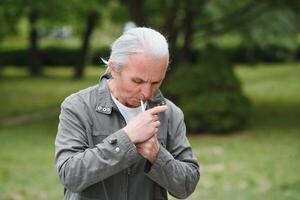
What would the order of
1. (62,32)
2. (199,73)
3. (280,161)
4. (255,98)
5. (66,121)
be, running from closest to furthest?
1. (66,121)
2. (280,161)
3. (199,73)
4. (255,98)
5. (62,32)

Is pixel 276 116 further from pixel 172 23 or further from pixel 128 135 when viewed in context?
pixel 128 135

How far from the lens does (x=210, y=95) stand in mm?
13844

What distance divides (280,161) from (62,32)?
4543 centimetres

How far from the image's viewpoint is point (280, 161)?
1030cm

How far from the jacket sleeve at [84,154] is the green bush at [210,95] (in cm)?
1110

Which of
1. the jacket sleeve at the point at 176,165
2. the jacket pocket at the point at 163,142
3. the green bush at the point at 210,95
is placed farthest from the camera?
the green bush at the point at 210,95

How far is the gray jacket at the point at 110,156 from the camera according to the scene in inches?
91.8

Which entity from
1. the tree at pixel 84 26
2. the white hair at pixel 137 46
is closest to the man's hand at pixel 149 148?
the white hair at pixel 137 46

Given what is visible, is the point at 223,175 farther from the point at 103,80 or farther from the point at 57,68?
the point at 57,68

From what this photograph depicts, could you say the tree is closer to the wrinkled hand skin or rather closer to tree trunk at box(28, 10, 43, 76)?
tree trunk at box(28, 10, 43, 76)

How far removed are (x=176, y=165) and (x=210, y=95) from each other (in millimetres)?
11440

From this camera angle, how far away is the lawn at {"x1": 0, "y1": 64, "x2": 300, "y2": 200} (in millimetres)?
8352

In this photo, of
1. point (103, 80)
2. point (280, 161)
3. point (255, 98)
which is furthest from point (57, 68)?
point (103, 80)

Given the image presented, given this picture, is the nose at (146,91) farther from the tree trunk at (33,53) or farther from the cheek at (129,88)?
the tree trunk at (33,53)
